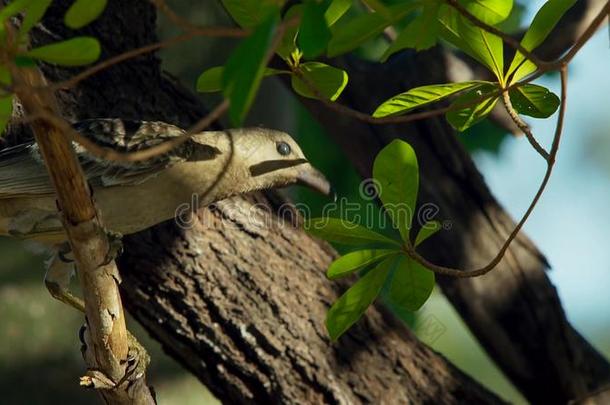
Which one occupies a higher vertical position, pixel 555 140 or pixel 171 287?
pixel 171 287

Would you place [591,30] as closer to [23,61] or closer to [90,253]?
[23,61]

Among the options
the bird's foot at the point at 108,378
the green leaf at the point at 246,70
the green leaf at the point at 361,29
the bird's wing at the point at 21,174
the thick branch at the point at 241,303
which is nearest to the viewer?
the green leaf at the point at 246,70

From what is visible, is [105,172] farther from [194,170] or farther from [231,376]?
[231,376]

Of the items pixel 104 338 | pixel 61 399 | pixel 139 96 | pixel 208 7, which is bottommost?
pixel 104 338

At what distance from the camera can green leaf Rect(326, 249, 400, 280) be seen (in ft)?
8.76

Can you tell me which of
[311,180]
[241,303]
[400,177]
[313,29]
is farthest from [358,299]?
[311,180]

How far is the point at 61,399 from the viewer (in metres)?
5.16

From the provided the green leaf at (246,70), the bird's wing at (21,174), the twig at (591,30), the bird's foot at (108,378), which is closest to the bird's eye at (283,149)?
the bird's wing at (21,174)

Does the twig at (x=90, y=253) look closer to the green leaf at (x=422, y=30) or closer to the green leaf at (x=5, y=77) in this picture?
the green leaf at (x=5, y=77)

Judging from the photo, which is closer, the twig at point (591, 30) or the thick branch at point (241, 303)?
the twig at point (591, 30)

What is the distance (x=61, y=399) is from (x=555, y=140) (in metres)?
3.50

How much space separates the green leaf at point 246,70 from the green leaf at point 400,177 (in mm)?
989

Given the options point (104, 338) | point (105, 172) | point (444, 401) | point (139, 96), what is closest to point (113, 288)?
point (104, 338)

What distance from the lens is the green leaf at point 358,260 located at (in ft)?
8.76
